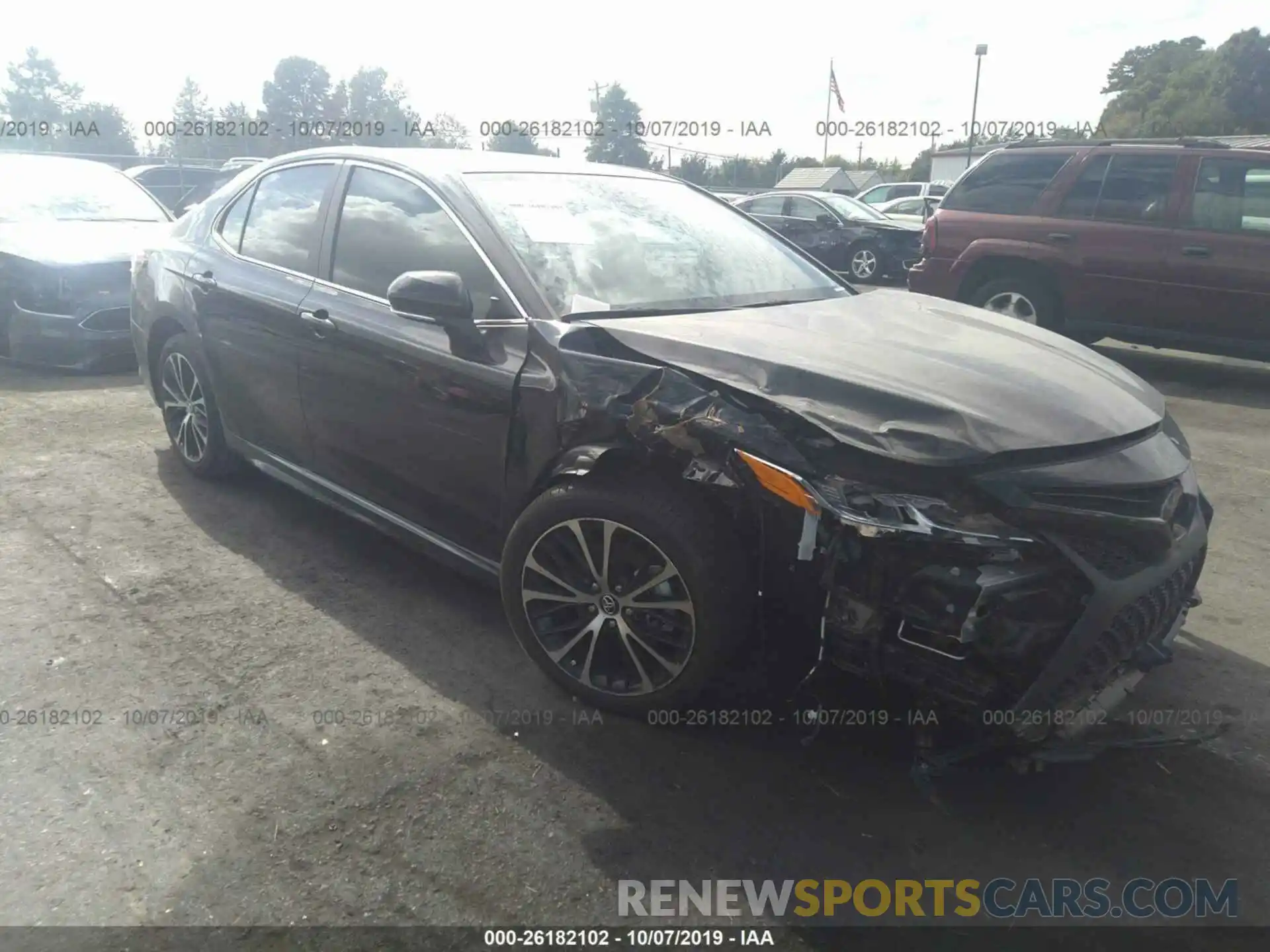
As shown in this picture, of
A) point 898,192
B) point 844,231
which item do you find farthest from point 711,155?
point 844,231

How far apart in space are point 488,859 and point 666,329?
1.60 metres

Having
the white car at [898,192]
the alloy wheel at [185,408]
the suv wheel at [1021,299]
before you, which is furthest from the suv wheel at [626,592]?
the white car at [898,192]

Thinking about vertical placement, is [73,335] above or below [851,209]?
below

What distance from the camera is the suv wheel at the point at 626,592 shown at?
2641 mm

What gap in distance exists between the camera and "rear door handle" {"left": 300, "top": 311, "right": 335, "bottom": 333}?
12.2ft

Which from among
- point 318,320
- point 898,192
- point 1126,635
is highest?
point 898,192

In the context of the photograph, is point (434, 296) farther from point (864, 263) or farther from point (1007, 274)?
point (864, 263)

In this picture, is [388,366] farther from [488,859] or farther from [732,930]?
[732,930]

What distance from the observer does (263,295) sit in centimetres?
411

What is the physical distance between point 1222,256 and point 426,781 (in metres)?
7.42

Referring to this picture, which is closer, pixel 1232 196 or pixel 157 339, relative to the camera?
pixel 157 339

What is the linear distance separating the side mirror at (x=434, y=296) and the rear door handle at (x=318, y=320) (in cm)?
68

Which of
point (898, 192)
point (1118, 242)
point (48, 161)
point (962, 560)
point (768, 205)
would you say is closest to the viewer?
point (962, 560)

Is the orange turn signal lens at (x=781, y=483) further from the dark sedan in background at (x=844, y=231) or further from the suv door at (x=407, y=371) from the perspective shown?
the dark sedan in background at (x=844, y=231)
